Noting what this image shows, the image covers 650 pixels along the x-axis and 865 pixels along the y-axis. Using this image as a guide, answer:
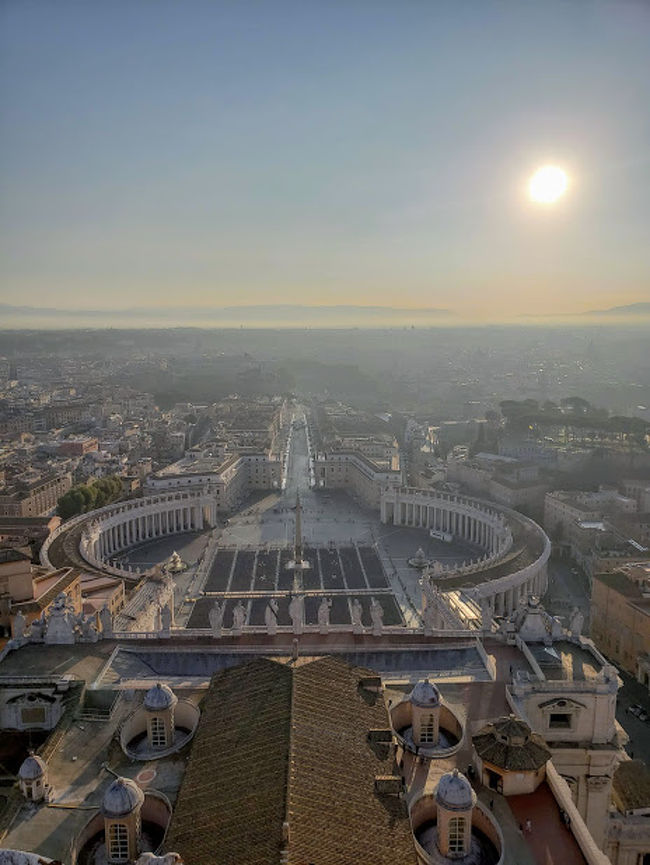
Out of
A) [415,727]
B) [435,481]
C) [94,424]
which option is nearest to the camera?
[415,727]

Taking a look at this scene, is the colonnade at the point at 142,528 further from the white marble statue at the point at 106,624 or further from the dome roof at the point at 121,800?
the dome roof at the point at 121,800

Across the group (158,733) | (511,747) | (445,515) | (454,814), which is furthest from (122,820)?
(445,515)

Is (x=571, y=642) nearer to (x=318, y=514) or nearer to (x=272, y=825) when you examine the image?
(x=272, y=825)

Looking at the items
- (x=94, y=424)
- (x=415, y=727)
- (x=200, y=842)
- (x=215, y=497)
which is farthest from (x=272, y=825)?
(x=94, y=424)

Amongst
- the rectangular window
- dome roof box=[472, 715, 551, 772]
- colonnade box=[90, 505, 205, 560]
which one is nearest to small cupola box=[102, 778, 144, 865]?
dome roof box=[472, 715, 551, 772]

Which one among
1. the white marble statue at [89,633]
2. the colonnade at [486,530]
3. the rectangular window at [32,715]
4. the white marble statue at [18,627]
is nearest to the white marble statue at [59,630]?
the white marble statue at [89,633]

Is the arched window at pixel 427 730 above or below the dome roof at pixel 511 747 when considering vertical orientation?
below

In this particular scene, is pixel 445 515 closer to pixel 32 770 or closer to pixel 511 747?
pixel 511 747
